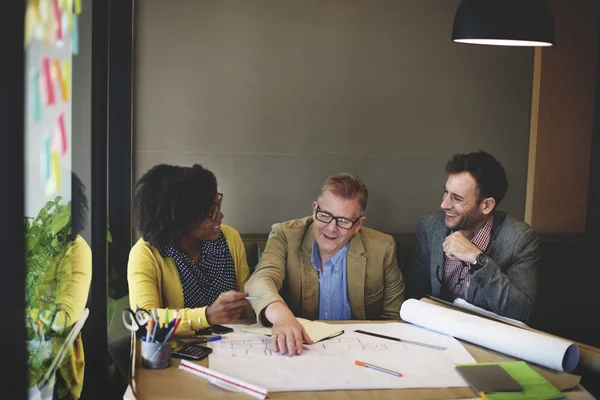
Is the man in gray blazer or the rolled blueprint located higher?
the man in gray blazer

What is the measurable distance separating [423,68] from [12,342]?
124 inches

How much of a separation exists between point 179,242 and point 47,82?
127 cm

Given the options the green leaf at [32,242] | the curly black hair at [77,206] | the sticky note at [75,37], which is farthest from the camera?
the curly black hair at [77,206]

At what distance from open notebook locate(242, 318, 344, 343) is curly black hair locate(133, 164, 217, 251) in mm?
603

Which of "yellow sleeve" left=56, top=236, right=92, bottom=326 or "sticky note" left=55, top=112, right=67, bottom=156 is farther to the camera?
"yellow sleeve" left=56, top=236, right=92, bottom=326

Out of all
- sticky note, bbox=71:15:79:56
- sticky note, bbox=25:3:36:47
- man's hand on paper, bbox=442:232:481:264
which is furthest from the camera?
man's hand on paper, bbox=442:232:481:264

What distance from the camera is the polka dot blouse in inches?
112

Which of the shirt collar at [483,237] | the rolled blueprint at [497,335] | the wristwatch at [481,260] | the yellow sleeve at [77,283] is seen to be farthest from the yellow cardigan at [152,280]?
the shirt collar at [483,237]

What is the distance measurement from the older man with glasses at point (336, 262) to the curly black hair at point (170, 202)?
371 millimetres

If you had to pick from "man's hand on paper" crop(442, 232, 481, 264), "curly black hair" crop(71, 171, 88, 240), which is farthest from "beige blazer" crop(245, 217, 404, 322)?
"curly black hair" crop(71, 171, 88, 240)

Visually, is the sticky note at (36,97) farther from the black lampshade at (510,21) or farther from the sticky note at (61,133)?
the black lampshade at (510,21)

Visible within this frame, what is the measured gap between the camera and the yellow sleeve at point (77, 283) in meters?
2.11

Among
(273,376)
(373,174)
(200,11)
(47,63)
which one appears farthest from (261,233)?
(47,63)

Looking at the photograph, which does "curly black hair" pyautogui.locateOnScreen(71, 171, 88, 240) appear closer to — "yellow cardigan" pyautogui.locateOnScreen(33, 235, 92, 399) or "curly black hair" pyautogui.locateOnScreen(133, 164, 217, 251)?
"yellow cardigan" pyautogui.locateOnScreen(33, 235, 92, 399)
